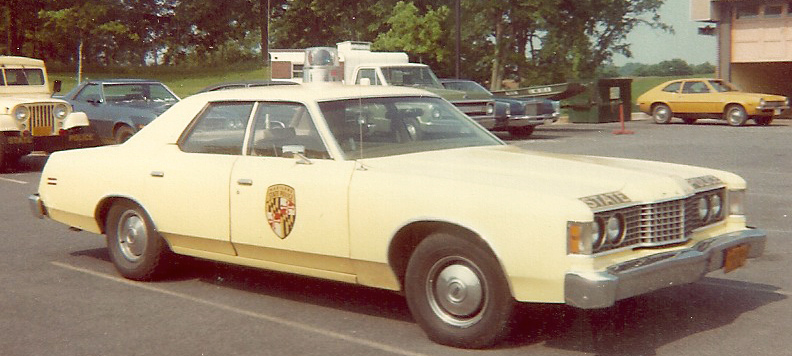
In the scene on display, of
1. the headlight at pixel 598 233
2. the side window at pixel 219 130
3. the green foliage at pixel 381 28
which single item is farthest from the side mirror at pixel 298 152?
the green foliage at pixel 381 28

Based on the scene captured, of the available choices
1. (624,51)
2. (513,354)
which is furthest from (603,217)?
(624,51)

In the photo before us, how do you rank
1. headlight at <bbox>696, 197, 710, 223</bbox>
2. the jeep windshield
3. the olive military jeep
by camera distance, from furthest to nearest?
the jeep windshield, the olive military jeep, headlight at <bbox>696, 197, 710, 223</bbox>

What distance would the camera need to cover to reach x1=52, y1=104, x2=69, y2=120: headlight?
55.1 feet

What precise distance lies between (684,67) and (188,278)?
187 feet

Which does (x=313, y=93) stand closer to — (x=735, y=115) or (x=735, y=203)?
(x=735, y=203)

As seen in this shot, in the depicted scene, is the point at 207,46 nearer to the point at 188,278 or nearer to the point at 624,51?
the point at 624,51

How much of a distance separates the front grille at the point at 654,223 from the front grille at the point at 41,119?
1315cm

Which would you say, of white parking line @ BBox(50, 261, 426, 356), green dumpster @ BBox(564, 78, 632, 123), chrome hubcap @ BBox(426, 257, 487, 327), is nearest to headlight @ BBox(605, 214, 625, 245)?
chrome hubcap @ BBox(426, 257, 487, 327)

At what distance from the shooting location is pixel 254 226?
6320 mm

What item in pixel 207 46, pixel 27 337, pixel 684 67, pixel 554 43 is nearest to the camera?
pixel 27 337

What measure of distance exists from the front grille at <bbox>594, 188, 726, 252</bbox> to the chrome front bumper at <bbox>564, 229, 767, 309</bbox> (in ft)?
0.34

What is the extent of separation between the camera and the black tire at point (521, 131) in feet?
79.8

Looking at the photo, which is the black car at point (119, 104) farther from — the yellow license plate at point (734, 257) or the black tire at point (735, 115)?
the black tire at point (735, 115)

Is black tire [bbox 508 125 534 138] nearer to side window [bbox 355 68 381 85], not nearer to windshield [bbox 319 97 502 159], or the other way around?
side window [bbox 355 68 381 85]
